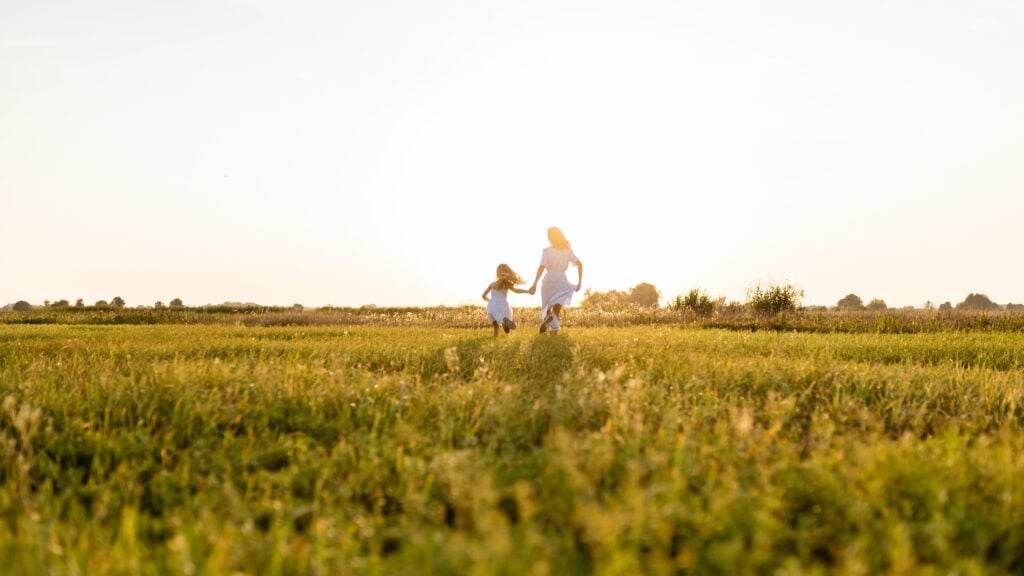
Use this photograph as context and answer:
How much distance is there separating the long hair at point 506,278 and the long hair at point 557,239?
4.01 feet

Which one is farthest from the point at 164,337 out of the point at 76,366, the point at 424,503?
the point at 424,503

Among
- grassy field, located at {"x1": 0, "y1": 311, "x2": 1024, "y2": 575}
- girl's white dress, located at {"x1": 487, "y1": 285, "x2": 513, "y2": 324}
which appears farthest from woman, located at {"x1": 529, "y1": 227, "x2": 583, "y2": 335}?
grassy field, located at {"x1": 0, "y1": 311, "x2": 1024, "y2": 575}

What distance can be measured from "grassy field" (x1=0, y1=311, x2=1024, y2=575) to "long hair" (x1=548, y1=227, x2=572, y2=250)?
865 centimetres

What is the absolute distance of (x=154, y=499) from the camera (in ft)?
13.7

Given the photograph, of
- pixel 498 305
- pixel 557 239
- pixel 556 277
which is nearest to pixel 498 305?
pixel 498 305

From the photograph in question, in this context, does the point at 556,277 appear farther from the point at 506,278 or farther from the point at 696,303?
the point at 696,303

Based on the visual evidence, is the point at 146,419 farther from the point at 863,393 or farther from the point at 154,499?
the point at 863,393

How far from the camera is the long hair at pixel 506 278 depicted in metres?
16.3

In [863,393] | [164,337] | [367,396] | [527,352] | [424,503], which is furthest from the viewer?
[164,337]

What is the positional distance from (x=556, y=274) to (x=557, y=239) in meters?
0.78

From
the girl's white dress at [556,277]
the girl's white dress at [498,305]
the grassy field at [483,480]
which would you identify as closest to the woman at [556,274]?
the girl's white dress at [556,277]

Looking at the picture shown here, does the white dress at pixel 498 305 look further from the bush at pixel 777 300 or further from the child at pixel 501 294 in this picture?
the bush at pixel 777 300

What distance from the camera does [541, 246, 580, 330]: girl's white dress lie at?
52.1ft

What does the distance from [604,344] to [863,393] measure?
501cm
